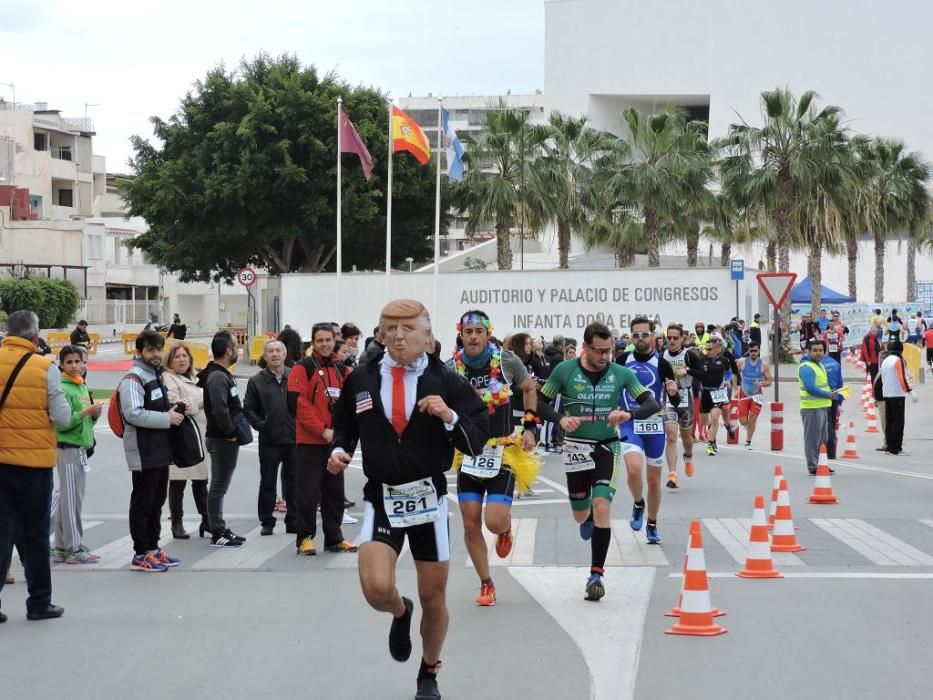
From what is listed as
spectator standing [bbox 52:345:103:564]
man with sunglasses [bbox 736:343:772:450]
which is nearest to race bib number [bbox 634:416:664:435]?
spectator standing [bbox 52:345:103:564]

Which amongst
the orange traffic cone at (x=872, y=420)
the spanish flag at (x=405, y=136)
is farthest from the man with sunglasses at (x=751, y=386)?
the spanish flag at (x=405, y=136)

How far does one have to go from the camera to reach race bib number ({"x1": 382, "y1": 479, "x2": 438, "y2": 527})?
618 centimetres

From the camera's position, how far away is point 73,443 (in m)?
10.3

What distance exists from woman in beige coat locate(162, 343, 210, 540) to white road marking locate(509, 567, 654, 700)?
3169 mm

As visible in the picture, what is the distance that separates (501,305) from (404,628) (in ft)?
112

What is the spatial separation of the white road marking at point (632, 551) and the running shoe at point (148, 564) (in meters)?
3.48

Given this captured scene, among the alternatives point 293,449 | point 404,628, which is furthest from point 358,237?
point 404,628

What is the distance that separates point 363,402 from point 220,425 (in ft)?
18.8

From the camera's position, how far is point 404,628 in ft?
20.6

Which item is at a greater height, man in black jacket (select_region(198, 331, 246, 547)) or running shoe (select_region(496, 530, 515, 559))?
man in black jacket (select_region(198, 331, 246, 547))

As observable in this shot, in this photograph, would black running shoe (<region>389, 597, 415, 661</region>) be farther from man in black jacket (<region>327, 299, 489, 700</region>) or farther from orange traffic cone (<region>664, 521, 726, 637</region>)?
orange traffic cone (<region>664, 521, 726, 637</region>)

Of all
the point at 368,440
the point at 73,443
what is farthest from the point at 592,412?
the point at 73,443

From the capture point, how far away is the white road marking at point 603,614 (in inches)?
267

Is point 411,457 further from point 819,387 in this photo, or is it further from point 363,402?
point 819,387
